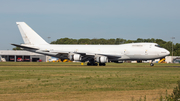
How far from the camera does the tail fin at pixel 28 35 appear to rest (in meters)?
57.7

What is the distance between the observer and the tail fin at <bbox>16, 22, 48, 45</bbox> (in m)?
57.7

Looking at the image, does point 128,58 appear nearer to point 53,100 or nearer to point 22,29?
point 22,29


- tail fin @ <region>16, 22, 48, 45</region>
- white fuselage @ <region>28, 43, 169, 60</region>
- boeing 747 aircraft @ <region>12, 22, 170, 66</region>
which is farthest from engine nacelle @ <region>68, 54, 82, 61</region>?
tail fin @ <region>16, 22, 48, 45</region>

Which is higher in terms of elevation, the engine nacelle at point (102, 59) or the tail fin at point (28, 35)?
the tail fin at point (28, 35)

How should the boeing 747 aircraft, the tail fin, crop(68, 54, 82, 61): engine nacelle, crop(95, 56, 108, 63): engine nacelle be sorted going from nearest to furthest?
crop(95, 56, 108, 63): engine nacelle → crop(68, 54, 82, 61): engine nacelle → the boeing 747 aircraft → the tail fin

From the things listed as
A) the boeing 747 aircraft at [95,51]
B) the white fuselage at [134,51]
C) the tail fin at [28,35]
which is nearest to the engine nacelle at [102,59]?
the boeing 747 aircraft at [95,51]

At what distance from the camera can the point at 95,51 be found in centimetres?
5525

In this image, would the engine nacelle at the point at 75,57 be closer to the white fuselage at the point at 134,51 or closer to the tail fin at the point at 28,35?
the white fuselage at the point at 134,51

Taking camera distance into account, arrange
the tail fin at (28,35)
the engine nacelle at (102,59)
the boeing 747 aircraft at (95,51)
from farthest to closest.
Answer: the tail fin at (28,35) → the boeing 747 aircraft at (95,51) → the engine nacelle at (102,59)

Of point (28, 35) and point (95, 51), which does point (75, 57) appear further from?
point (28, 35)

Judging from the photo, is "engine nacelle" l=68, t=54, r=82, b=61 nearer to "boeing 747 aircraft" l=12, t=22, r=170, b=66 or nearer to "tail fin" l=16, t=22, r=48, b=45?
"boeing 747 aircraft" l=12, t=22, r=170, b=66

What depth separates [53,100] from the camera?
503 inches

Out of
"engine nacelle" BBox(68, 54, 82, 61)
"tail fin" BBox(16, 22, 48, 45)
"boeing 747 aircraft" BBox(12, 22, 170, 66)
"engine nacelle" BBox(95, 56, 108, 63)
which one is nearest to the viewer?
"engine nacelle" BBox(95, 56, 108, 63)

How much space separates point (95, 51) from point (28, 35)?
606 inches
